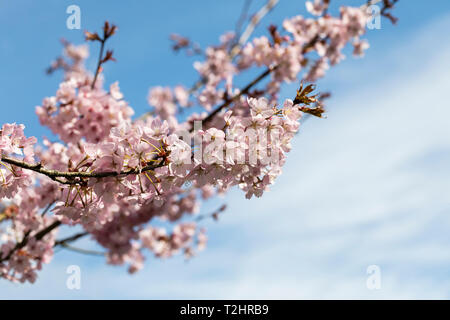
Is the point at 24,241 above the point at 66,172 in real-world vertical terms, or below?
below

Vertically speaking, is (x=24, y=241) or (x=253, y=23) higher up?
(x=253, y=23)

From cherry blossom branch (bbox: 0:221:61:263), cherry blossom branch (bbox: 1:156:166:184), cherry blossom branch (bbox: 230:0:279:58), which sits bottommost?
cherry blossom branch (bbox: 0:221:61:263)

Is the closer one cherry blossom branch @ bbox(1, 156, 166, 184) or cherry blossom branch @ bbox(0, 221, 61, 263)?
cherry blossom branch @ bbox(1, 156, 166, 184)

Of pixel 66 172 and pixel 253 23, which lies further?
pixel 253 23

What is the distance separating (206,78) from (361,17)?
10.4 feet

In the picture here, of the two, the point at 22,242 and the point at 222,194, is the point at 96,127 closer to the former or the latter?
the point at 22,242

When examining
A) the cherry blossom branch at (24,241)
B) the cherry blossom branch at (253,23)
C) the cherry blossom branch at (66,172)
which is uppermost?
the cherry blossom branch at (253,23)

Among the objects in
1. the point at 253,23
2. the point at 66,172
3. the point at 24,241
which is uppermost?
the point at 253,23

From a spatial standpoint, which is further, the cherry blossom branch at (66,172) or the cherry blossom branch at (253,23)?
the cherry blossom branch at (253,23)

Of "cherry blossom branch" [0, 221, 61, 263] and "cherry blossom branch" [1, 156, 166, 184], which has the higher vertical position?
"cherry blossom branch" [1, 156, 166, 184]

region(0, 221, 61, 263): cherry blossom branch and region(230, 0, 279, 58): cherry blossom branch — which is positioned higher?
region(230, 0, 279, 58): cherry blossom branch

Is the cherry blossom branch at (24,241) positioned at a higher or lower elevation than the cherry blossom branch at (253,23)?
lower

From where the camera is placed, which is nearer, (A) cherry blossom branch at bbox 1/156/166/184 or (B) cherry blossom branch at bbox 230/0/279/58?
(A) cherry blossom branch at bbox 1/156/166/184

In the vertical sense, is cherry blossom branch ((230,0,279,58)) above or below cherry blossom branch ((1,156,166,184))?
above
